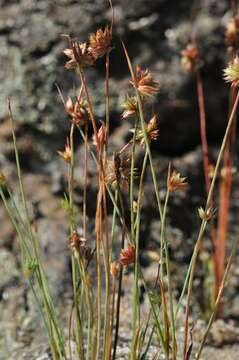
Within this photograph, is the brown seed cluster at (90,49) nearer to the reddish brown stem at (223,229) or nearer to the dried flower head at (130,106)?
the dried flower head at (130,106)

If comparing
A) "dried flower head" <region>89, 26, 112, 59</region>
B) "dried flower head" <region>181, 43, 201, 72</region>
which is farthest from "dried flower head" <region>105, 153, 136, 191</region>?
"dried flower head" <region>181, 43, 201, 72</region>

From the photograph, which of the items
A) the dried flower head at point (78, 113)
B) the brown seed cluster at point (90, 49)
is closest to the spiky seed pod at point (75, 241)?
the dried flower head at point (78, 113)

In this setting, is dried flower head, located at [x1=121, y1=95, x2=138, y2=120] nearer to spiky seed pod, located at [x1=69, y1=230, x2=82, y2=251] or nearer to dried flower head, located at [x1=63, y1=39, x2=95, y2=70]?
dried flower head, located at [x1=63, y1=39, x2=95, y2=70]

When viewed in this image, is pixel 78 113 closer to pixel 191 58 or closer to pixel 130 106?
pixel 130 106

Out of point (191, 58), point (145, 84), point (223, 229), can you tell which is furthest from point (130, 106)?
point (223, 229)

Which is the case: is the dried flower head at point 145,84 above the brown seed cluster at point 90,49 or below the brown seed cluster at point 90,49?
below

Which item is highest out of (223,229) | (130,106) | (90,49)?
(90,49)

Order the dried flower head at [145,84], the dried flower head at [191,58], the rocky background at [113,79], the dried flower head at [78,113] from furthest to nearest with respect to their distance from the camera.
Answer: the rocky background at [113,79] → the dried flower head at [191,58] → the dried flower head at [78,113] → the dried flower head at [145,84]

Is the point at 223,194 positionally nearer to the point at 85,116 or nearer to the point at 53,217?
the point at 53,217

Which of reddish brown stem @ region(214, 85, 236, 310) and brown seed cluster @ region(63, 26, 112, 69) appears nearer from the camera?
brown seed cluster @ region(63, 26, 112, 69)
